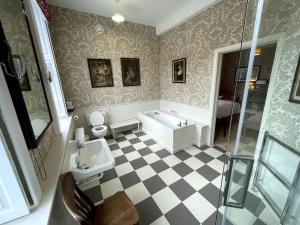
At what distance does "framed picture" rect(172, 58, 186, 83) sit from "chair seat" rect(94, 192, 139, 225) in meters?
2.90

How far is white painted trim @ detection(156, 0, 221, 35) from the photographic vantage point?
2354 mm

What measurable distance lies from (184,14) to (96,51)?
2206mm

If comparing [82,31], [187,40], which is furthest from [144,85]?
[82,31]

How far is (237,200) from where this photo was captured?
1.13 m

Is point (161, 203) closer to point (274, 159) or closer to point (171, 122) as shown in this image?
point (274, 159)

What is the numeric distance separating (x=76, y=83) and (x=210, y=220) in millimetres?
3528

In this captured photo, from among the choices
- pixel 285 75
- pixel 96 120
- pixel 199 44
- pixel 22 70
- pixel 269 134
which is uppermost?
pixel 199 44

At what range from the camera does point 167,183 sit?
1.95 metres

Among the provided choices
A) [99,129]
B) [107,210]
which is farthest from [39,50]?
[99,129]

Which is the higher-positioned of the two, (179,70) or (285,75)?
(179,70)

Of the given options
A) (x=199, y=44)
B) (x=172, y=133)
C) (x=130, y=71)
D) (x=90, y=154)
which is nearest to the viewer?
(x=90, y=154)

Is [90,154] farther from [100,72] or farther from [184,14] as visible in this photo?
[184,14]

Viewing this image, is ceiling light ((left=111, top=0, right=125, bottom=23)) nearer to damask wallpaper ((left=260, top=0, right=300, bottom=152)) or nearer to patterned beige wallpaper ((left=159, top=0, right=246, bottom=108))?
patterned beige wallpaper ((left=159, top=0, right=246, bottom=108))

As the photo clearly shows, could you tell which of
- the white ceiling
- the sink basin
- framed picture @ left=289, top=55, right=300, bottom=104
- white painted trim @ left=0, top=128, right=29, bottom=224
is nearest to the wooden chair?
white painted trim @ left=0, top=128, right=29, bottom=224
